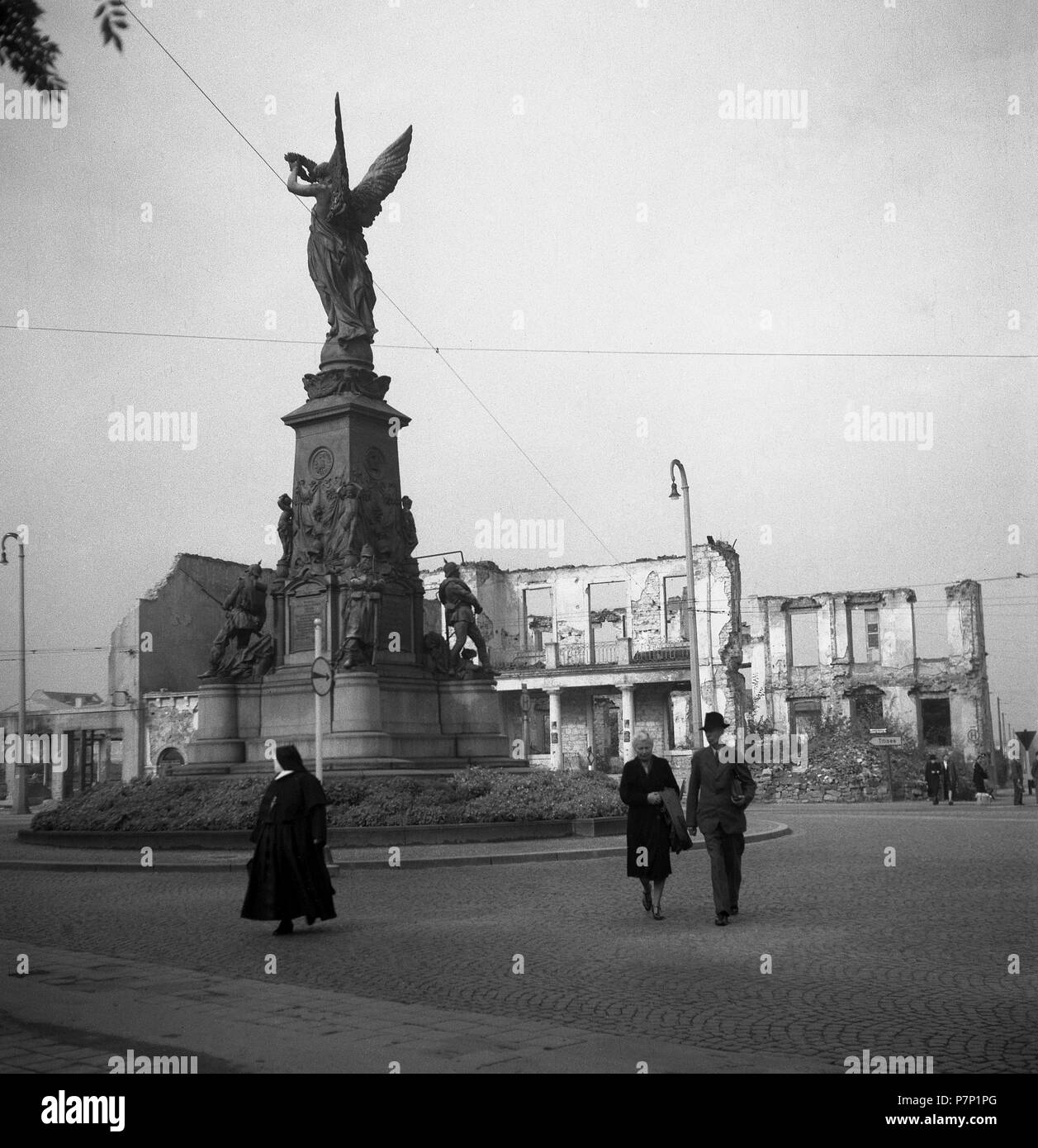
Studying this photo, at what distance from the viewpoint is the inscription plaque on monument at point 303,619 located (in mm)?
23219

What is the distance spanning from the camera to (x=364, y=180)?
25.2 m

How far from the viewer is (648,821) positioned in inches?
467

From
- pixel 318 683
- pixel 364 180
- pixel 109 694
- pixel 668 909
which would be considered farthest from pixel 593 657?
pixel 668 909

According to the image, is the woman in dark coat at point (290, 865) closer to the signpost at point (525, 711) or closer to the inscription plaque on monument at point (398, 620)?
the inscription plaque on monument at point (398, 620)

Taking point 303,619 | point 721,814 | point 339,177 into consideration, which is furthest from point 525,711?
point 721,814

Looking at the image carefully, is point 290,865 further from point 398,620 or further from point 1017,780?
point 1017,780

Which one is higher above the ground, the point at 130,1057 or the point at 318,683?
the point at 318,683

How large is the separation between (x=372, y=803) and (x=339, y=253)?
36.3 feet

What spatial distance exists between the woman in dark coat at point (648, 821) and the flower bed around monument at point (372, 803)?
25.0ft

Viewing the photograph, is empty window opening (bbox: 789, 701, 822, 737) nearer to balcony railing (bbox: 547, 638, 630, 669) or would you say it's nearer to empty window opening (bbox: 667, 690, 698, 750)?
empty window opening (bbox: 667, 690, 698, 750)

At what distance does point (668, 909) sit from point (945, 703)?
173ft

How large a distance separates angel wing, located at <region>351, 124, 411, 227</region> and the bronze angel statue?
0.02m

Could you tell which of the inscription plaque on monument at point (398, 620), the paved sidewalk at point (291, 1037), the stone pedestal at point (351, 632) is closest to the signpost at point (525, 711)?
the stone pedestal at point (351, 632)
